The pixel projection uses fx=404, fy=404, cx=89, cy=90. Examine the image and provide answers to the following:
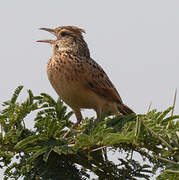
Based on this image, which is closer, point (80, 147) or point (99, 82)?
point (80, 147)

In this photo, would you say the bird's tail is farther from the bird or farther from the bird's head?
the bird's head

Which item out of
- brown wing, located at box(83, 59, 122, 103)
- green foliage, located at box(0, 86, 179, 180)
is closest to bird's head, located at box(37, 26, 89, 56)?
brown wing, located at box(83, 59, 122, 103)

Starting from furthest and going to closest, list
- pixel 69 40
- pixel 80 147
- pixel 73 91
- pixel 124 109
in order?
pixel 69 40, pixel 124 109, pixel 73 91, pixel 80 147

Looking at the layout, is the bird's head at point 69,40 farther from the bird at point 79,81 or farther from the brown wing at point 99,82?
A: the brown wing at point 99,82

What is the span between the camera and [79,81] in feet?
18.3

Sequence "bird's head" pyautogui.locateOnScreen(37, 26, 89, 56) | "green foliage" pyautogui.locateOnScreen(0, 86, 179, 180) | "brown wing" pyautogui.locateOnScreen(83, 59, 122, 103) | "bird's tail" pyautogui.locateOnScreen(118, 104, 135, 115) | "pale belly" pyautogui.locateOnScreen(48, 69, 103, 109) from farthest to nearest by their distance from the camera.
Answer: "bird's head" pyautogui.locateOnScreen(37, 26, 89, 56), "bird's tail" pyautogui.locateOnScreen(118, 104, 135, 115), "brown wing" pyautogui.locateOnScreen(83, 59, 122, 103), "pale belly" pyautogui.locateOnScreen(48, 69, 103, 109), "green foliage" pyautogui.locateOnScreen(0, 86, 179, 180)

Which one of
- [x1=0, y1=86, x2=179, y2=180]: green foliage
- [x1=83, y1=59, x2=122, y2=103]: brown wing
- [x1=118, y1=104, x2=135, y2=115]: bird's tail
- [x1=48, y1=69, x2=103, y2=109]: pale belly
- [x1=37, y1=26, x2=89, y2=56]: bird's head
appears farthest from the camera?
[x1=37, y1=26, x2=89, y2=56]: bird's head

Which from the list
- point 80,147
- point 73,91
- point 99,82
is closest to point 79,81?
point 73,91

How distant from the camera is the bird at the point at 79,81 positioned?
5.55m

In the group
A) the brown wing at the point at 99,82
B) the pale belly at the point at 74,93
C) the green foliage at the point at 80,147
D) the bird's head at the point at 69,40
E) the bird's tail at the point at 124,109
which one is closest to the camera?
the green foliage at the point at 80,147

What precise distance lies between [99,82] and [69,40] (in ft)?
3.63

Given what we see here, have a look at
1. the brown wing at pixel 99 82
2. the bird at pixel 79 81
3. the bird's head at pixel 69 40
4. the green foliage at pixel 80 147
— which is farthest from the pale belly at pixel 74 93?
the green foliage at pixel 80 147

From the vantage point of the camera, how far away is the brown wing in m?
5.76

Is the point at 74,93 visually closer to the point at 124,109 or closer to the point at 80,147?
the point at 124,109
